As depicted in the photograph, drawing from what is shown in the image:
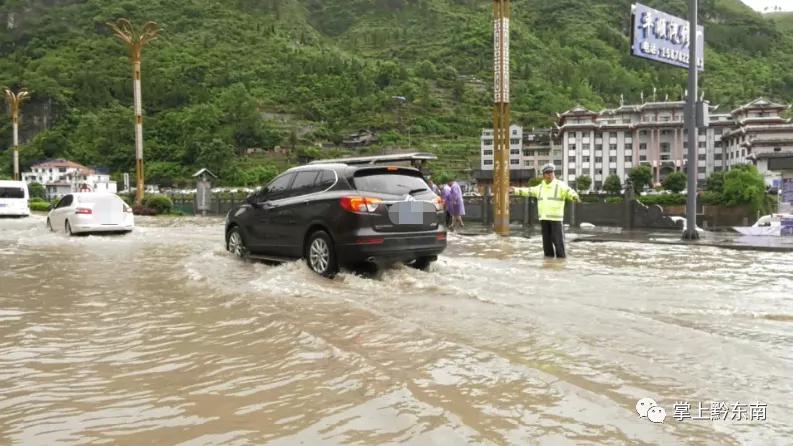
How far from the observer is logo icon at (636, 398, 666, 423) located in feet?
10.8

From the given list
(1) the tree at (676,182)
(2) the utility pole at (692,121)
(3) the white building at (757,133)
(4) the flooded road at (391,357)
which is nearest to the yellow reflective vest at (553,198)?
(4) the flooded road at (391,357)

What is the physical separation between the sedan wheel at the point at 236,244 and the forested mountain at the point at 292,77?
3194 inches

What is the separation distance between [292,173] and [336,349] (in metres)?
5.10

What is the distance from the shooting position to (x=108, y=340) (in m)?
5.07

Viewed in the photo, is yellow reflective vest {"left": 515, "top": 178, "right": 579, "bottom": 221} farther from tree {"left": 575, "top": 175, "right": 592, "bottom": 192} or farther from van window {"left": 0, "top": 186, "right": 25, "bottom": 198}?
tree {"left": 575, "top": 175, "right": 592, "bottom": 192}

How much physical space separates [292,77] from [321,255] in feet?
458

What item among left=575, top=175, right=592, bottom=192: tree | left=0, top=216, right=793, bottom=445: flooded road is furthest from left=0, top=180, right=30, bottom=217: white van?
left=575, top=175, right=592, bottom=192: tree

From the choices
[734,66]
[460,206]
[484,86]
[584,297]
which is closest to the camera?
[584,297]

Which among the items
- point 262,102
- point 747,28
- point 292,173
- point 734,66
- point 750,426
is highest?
point 747,28

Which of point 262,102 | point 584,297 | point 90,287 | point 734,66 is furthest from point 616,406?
point 734,66

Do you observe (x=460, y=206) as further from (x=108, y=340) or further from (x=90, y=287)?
(x=108, y=340)

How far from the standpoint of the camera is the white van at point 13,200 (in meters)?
27.2

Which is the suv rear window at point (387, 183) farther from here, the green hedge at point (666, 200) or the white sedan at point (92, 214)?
the green hedge at point (666, 200)

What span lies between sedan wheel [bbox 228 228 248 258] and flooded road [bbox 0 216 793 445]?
1757 millimetres
